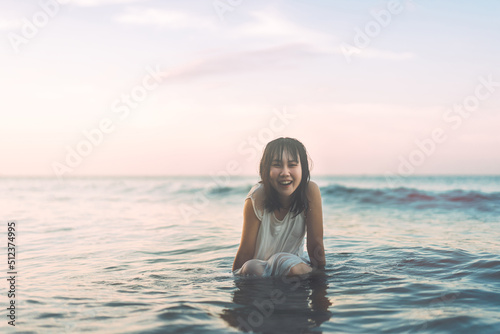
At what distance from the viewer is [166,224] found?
1194 centimetres

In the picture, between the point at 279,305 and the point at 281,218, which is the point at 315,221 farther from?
the point at 279,305

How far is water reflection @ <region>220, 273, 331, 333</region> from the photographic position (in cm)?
346

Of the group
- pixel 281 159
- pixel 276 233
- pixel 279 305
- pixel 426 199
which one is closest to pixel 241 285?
pixel 276 233

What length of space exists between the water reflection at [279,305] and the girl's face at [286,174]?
1.00 m

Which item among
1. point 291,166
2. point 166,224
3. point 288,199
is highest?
point 291,166

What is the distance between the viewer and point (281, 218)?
514 cm

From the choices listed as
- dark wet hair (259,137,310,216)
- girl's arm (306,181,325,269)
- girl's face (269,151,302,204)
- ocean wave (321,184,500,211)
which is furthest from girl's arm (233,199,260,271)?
ocean wave (321,184,500,211)

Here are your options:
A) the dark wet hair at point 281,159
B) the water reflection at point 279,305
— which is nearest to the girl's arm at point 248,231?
the dark wet hair at point 281,159

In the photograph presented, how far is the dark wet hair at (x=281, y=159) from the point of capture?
4750 mm

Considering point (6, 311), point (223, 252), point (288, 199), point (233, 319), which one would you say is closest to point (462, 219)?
point (223, 252)

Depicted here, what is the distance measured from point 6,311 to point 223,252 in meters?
3.75

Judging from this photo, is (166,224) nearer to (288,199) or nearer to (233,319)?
(288,199)

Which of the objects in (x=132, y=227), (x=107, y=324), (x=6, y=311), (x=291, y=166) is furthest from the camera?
(x=132, y=227)

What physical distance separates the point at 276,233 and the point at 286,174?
0.82 metres
